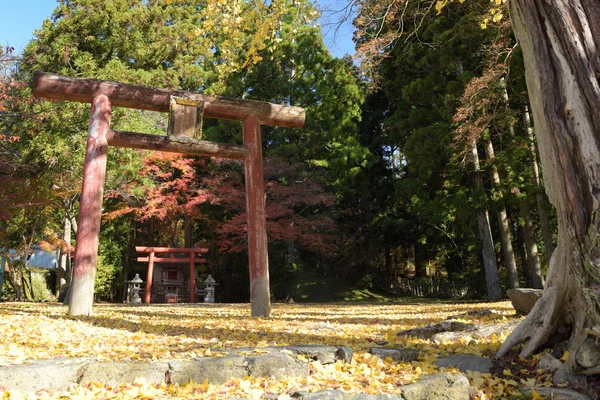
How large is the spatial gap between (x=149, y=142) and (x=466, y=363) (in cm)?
578

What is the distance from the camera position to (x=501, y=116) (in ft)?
36.3

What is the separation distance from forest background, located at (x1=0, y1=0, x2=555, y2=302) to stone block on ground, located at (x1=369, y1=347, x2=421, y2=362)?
15.5ft

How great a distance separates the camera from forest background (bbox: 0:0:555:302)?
11570mm

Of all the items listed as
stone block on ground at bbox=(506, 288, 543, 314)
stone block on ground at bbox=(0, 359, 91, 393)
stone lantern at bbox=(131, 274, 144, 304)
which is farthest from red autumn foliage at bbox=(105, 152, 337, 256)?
stone block on ground at bbox=(0, 359, 91, 393)

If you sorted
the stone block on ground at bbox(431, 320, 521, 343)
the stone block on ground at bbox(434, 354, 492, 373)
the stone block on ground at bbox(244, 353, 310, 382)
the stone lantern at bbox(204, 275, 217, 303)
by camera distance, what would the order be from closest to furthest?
1. the stone block on ground at bbox(244, 353, 310, 382)
2. the stone block on ground at bbox(434, 354, 492, 373)
3. the stone block on ground at bbox(431, 320, 521, 343)
4. the stone lantern at bbox(204, 275, 217, 303)

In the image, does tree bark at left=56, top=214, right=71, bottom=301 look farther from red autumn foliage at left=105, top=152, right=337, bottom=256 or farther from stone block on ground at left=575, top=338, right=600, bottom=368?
stone block on ground at left=575, top=338, right=600, bottom=368

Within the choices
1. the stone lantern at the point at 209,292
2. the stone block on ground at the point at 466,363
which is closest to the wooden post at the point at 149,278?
the stone lantern at the point at 209,292

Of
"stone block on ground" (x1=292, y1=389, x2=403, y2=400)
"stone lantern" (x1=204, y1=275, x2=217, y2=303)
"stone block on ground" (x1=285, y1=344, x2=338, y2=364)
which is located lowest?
"stone block on ground" (x1=292, y1=389, x2=403, y2=400)

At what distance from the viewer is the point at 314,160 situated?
55.7ft

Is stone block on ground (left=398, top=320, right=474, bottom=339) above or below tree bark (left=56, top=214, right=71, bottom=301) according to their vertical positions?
below

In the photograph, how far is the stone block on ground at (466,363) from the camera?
326 cm

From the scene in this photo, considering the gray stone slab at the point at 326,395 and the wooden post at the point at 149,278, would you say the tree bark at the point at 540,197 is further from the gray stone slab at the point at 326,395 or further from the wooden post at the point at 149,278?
the wooden post at the point at 149,278

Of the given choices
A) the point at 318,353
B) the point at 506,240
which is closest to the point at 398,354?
the point at 318,353

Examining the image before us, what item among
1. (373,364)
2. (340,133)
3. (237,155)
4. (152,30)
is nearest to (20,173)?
(152,30)
